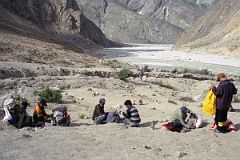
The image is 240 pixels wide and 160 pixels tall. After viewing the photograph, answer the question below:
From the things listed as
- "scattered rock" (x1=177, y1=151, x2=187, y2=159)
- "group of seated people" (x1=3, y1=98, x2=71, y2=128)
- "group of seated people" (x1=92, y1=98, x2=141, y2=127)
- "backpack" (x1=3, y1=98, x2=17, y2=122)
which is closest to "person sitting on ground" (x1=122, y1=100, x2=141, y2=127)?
"group of seated people" (x1=92, y1=98, x2=141, y2=127)

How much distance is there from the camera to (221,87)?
11.0 metres

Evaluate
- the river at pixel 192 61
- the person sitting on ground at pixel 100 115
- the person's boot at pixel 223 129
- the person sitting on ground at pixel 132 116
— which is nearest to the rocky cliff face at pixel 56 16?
the river at pixel 192 61

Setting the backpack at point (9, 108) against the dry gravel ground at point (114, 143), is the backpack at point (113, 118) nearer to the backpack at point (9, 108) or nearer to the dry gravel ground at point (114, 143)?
the dry gravel ground at point (114, 143)

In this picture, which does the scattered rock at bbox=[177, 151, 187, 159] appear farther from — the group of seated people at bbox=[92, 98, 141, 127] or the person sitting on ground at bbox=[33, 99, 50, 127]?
the person sitting on ground at bbox=[33, 99, 50, 127]

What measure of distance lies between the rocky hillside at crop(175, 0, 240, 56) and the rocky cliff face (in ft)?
76.0

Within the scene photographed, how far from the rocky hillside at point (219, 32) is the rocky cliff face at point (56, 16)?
23.2 m

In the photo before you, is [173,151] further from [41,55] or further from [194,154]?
[41,55]

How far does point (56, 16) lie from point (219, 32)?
110ft

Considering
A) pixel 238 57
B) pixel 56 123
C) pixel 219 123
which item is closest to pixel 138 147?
pixel 219 123

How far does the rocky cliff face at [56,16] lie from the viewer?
80.1m

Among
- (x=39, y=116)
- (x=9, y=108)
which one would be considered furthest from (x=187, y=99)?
(x=9, y=108)

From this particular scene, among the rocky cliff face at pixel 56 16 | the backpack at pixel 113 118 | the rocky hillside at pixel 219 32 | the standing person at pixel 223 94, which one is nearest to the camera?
the standing person at pixel 223 94

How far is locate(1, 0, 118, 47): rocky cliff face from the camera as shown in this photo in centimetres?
8006

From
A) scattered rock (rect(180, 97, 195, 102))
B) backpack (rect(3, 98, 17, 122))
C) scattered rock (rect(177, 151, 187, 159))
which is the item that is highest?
backpack (rect(3, 98, 17, 122))
